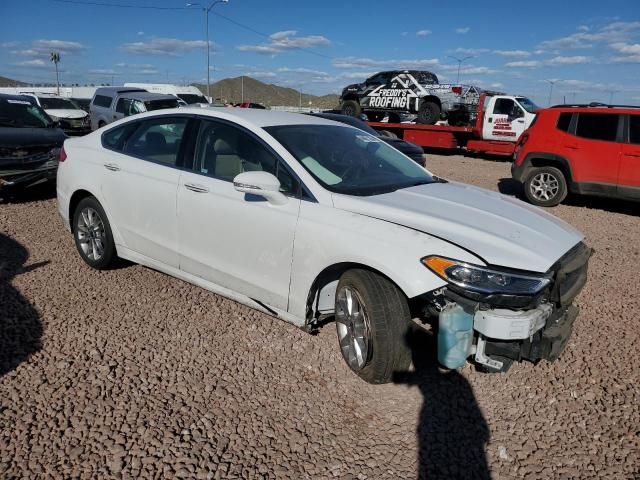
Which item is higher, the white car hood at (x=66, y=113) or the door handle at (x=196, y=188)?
the white car hood at (x=66, y=113)

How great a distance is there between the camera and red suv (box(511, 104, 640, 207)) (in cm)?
833

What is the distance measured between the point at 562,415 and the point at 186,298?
9.75 ft

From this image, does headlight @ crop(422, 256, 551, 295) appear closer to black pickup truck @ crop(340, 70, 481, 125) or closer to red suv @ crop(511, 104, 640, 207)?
red suv @ crop(511, 104, 640, 207)

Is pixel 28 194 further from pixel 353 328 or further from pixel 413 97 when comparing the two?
pixel 413 97

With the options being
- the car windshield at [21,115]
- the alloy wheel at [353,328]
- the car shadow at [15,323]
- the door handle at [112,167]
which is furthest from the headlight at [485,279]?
the car windshield at [21,115]

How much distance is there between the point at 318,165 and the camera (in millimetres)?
3514

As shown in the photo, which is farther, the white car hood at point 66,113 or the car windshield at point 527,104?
the white car hood at point 66,113

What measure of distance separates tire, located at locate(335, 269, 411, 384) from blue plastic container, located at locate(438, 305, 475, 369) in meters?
0.26

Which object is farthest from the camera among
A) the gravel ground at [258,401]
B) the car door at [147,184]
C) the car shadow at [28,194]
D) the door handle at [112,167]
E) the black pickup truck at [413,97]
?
the black pickup truck at [413,97]

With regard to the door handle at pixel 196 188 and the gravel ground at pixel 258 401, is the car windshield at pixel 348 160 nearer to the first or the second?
the door handle at pixel 196 188

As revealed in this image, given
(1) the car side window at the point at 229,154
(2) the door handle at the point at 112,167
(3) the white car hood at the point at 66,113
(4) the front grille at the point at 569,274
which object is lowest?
(4) the front grille at the point at 569,274

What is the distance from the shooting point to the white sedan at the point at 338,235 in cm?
272

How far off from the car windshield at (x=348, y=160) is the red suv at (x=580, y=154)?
19.0 ft

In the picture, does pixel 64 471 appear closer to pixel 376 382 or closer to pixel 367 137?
pixel 376 382
